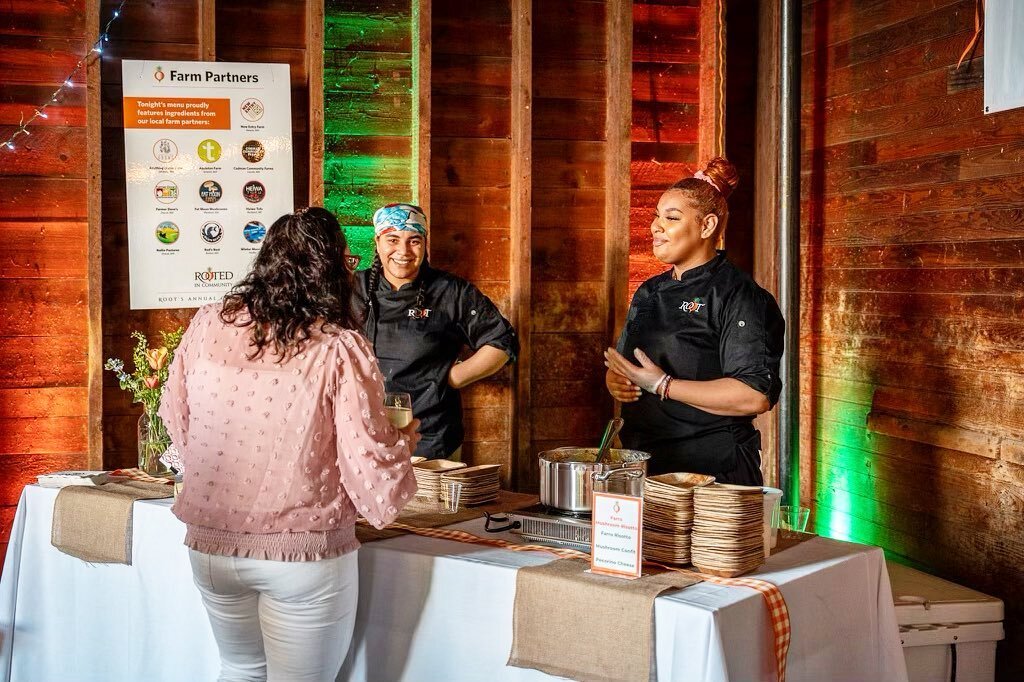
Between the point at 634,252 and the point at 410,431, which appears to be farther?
the point at 634,252

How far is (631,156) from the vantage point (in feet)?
14.0

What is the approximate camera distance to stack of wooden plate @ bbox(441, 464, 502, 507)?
8.78 feet

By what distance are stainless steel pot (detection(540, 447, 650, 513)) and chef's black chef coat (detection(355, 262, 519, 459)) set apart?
125 centimetres

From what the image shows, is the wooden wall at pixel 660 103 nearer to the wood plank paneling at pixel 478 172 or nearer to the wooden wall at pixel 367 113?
the wood plank paneling at pixel 478 172

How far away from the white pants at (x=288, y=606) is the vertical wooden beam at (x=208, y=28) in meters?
2.37

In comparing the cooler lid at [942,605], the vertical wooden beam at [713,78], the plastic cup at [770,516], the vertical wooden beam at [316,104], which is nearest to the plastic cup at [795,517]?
the cooler lid at [942,605]

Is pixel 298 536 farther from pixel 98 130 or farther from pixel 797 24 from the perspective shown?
pixel 797 24

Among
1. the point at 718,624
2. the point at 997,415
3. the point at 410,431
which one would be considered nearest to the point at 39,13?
the point at 410,431

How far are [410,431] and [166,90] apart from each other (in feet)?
7.49

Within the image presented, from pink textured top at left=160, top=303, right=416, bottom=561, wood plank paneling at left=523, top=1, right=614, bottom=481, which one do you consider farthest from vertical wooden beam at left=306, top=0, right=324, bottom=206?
pink textured top at left=160, top=303, right=416, bottom=561

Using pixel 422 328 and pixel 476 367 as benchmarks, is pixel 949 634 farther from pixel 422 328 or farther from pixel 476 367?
pixel 422 328

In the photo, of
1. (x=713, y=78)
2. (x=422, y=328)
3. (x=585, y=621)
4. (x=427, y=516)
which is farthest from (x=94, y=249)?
(x=585, y=621)

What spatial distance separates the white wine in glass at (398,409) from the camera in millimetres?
2166

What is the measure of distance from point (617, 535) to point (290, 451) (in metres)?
0.67
